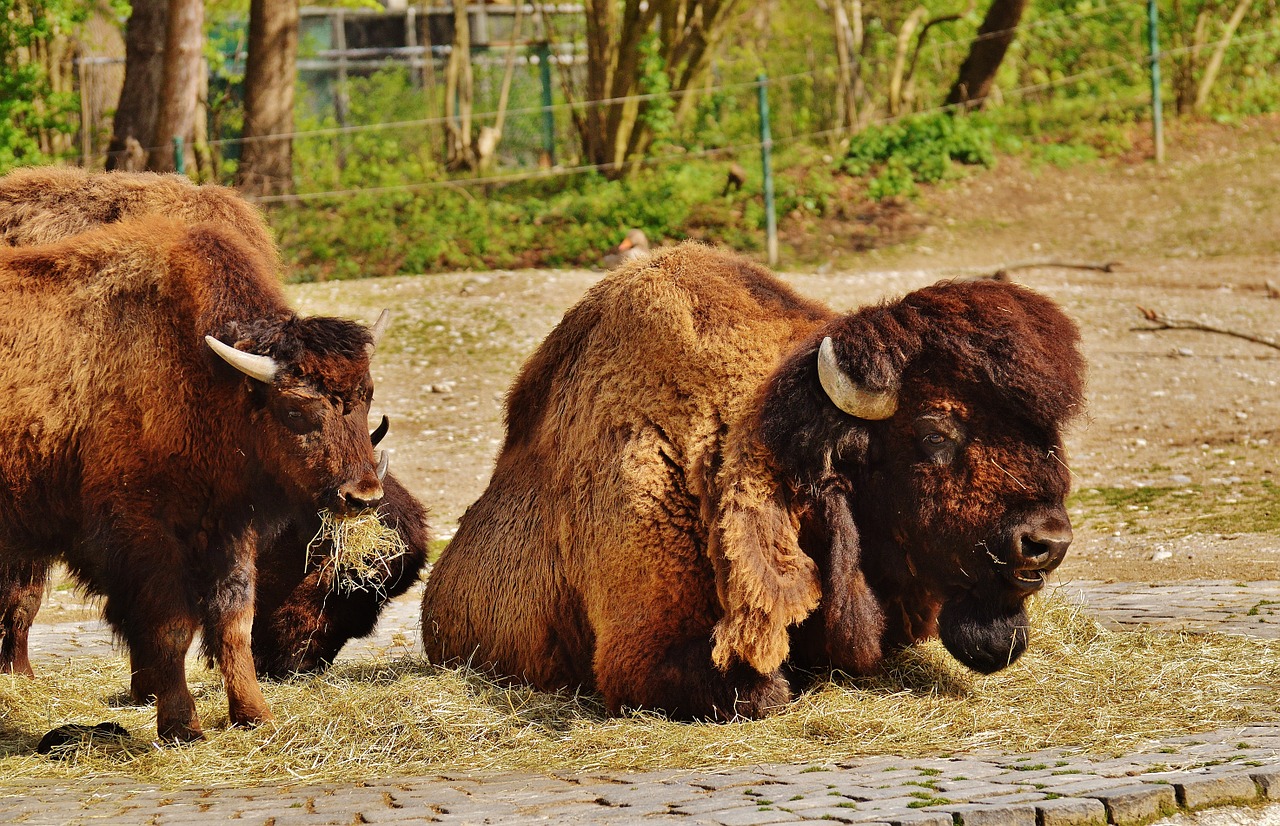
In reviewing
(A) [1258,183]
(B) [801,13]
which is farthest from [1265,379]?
(B) [801,13]

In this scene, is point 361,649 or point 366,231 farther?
point 366,231

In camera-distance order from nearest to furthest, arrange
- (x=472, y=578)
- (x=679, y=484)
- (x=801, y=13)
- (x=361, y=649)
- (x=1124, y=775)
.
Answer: (x=1124, y=775) → (x=679, y=484) → (x=472, y=578) → (x=361, y=649) → (x=801, y=13)

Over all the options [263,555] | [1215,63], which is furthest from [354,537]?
[1215,63]

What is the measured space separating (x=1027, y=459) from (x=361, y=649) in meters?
4.28

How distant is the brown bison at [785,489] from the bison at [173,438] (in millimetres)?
979

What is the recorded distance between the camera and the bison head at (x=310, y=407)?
5781 millimetres

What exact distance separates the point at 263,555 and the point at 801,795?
361 centimetres

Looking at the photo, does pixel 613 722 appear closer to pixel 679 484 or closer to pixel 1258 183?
pixel 679 484

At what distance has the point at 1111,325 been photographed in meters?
15.0

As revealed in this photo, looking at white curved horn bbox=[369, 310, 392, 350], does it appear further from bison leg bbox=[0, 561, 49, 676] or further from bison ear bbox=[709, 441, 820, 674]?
bison leg bbox=[0, 561, 49, 676]

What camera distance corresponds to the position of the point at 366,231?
755 inches

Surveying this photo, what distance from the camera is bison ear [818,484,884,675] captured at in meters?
5.51

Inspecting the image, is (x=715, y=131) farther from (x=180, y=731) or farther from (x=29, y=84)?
(x=180, y=731)

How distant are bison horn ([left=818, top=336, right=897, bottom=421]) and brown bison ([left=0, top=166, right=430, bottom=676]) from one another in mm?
2587
